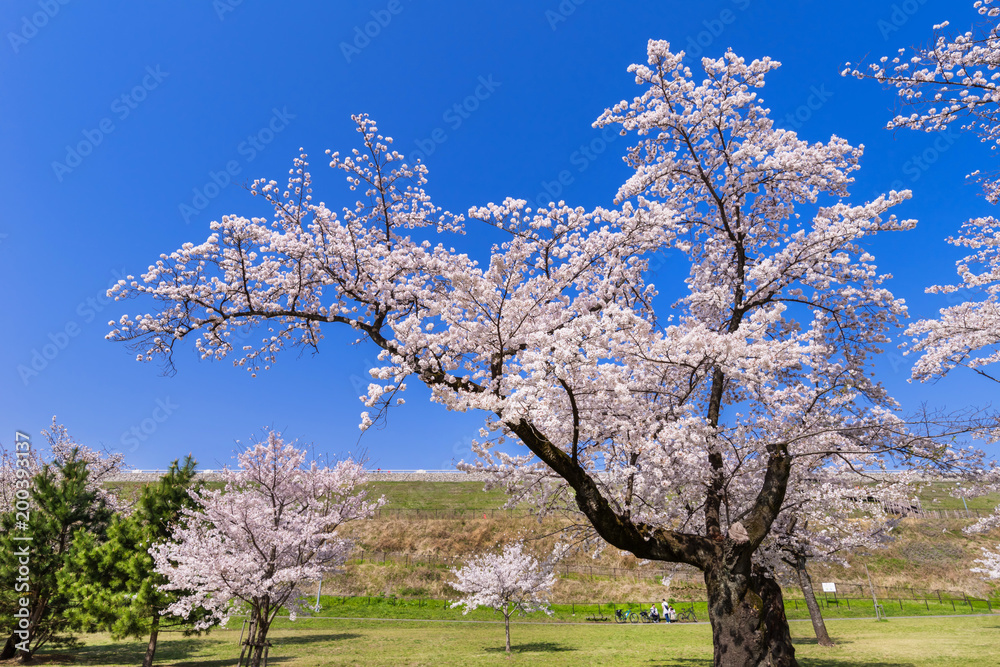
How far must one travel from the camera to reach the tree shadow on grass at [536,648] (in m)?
20.6

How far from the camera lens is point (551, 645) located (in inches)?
872

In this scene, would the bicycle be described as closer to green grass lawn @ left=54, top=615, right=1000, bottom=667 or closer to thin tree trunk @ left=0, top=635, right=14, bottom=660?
green grass lawn @ left=54, top=615, right=1000, bottom=667

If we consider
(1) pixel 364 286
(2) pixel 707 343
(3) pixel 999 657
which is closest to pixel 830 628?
(3) pixel 999 657

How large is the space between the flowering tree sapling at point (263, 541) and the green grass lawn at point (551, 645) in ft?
17.9

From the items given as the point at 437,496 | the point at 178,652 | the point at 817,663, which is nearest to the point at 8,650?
the point at 178,652

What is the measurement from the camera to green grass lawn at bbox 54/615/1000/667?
1700 centimetres

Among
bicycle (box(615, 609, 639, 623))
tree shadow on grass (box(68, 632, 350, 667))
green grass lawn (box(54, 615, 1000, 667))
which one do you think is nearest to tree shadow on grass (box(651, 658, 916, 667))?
green grass lawn (box(54, 615, 1000, 667))

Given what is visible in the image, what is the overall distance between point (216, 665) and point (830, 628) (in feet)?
105

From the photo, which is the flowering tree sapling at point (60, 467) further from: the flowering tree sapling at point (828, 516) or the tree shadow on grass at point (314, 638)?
the flowering tree sapling at point (828, 516)

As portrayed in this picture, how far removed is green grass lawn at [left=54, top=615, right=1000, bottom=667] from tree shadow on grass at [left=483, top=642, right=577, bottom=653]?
46mm

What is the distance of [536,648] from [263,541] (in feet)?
46.3

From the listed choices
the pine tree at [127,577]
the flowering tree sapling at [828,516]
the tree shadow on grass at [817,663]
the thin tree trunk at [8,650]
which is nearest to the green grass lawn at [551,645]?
the tree shadow on grass at [817,663]

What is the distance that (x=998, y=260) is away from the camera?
12.6 metres

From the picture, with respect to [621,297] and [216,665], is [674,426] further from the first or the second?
[216,665]
